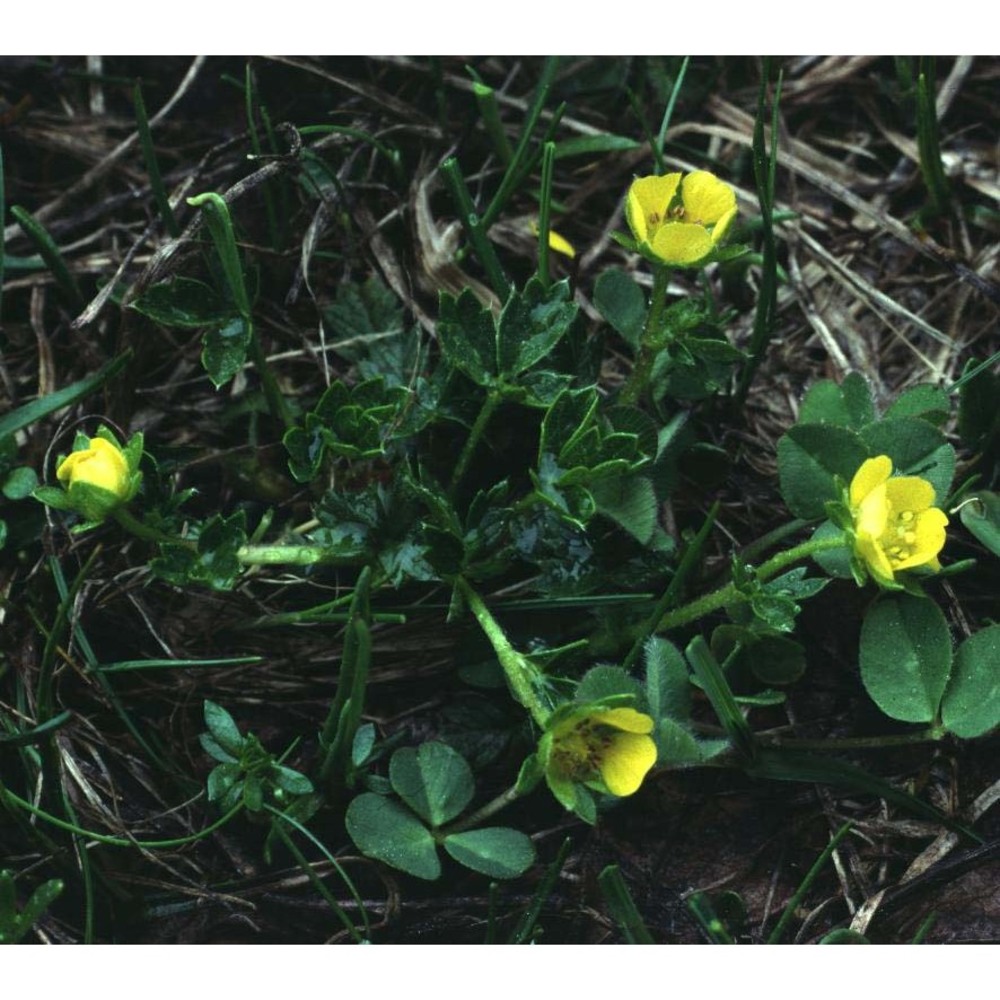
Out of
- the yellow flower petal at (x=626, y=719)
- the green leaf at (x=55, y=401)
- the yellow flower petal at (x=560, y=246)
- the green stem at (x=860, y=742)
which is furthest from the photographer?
the yellow flower petal at (x=560, y=246)

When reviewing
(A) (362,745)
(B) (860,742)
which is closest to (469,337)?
(A) (362,745)

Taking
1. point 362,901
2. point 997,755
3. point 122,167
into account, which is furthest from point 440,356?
point 997,755

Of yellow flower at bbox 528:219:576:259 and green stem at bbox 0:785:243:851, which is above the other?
yellow flower at bbox 528:219:576:259

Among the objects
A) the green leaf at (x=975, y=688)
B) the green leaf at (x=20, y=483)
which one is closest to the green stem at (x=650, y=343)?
the green leaf at (x=975, y=688)

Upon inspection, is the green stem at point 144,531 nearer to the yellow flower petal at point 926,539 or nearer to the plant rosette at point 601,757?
the plant rosette at point 601,757

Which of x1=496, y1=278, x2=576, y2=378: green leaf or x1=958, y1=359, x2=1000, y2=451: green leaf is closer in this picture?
x1=496, y1=278, x2=576, y2=378: green leaf

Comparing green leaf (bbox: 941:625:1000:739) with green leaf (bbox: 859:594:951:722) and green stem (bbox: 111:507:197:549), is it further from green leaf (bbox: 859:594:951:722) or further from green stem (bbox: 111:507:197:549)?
green stem (bbox: 111:507:197:549)

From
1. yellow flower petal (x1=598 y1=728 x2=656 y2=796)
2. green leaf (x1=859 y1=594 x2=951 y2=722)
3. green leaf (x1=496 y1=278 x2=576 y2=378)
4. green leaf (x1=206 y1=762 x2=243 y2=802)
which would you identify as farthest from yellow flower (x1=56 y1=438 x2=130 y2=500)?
green leaf (x1=859 y1=594 x2=951 y2=722)
